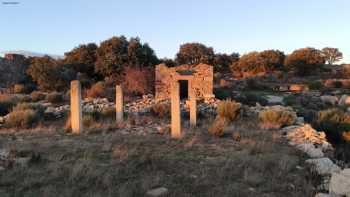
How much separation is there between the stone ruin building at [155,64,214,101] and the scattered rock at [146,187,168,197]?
15.0 m

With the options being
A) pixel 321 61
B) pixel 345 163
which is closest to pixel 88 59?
pixel 345 163

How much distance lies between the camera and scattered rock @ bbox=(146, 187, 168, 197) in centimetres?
431

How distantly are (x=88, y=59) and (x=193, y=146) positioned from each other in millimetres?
25860

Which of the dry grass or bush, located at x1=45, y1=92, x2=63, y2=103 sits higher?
bush, located at x1=45, y1=92, x2=63, y2=103

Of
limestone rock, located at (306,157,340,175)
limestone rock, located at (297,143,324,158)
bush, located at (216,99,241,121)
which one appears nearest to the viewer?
limestone rock, located at (306,157,340,175)

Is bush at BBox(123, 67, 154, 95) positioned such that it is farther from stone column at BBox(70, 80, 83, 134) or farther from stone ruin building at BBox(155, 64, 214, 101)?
stone column at BBox(70, 80, 83, 134)

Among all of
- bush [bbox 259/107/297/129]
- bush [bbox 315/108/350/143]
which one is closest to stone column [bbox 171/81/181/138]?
bush [bbox 259/107/297/129]

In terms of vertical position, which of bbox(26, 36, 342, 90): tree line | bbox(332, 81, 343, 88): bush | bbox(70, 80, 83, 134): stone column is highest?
bbox(26, 36, 342, 90): tree line

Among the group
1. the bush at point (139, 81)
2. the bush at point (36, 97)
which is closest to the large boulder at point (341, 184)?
the bush at point (139, 81)

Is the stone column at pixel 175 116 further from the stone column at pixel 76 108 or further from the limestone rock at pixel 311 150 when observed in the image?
the limestone rock at pixel 311 150

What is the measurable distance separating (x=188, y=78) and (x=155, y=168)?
14.4 meters

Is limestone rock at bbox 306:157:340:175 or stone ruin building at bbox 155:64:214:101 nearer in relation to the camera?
limestone rock at bbox 306:157:340:175

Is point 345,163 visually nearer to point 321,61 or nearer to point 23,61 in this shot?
point 23,61

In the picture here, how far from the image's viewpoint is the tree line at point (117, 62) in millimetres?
25031
